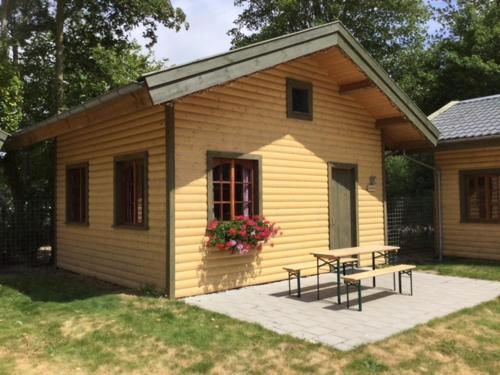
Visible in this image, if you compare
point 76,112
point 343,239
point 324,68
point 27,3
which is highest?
point 27,3

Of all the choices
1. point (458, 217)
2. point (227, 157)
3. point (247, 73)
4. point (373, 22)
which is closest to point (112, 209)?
point (227, 157)

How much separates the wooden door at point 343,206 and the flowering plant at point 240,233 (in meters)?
2.39

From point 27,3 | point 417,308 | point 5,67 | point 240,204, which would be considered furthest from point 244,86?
point 27,3

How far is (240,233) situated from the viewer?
8156 mm

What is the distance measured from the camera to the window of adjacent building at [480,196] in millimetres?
12250

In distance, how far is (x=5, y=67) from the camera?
12.2m

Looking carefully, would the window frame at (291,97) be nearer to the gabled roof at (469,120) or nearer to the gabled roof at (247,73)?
the gabled roof at (247,73)

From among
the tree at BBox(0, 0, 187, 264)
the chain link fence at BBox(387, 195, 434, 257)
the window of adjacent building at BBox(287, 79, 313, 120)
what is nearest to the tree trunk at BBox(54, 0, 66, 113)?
the tree at BBox(0, 0, 187, 264)

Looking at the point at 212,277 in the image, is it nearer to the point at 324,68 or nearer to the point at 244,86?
the point at 244,86

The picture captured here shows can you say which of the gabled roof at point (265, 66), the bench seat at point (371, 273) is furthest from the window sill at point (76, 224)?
the bench seat at point (371, 273)

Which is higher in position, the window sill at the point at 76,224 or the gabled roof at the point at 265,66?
the gabled roof at the point at 265,66

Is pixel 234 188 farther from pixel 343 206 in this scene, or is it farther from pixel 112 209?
pixel 343 206

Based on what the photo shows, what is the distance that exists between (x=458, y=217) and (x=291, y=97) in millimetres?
6304

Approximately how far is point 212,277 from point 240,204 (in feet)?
4.78
